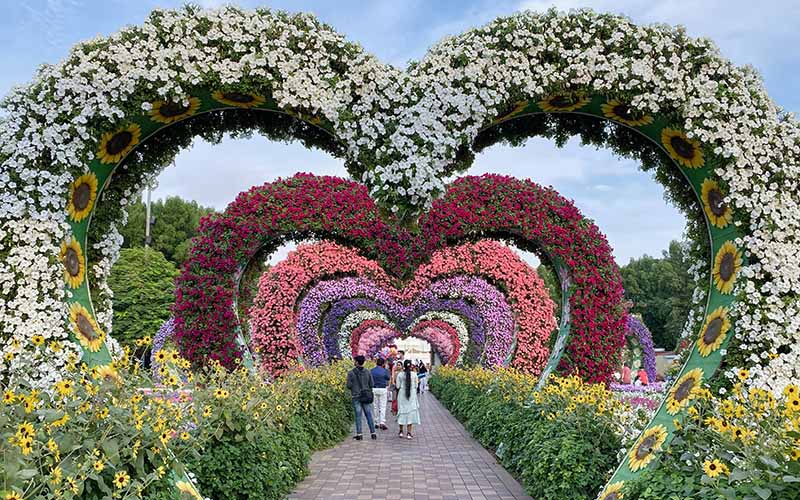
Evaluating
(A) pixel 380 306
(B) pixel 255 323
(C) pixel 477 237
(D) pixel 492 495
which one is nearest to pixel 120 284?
(A) pixel 380 306

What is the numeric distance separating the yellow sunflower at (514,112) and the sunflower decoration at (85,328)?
3.21 m

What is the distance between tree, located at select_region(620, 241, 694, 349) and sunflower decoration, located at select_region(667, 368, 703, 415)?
140ft

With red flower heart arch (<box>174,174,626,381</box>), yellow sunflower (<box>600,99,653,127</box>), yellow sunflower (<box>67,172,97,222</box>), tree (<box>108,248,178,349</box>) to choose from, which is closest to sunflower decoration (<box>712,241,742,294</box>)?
yellow sunflower (<box>600,99,653,127</box>)

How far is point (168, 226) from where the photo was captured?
39.6 meters

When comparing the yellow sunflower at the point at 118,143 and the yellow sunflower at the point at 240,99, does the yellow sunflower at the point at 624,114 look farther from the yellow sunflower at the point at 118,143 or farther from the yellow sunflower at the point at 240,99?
the yellow sunflower at the point at 118,143

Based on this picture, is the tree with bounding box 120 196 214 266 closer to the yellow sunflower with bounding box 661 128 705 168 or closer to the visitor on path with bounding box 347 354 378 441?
the visitor on path with bounding box 347 354 378 441

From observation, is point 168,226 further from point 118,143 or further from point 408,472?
point 118,143

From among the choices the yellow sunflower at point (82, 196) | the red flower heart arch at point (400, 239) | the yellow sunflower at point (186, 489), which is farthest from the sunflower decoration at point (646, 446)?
the yellow sunflower at point (82, 196)

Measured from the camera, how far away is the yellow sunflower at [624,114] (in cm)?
502

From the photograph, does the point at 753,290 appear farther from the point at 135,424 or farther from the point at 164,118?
the point at 164,118

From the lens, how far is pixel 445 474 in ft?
25.9

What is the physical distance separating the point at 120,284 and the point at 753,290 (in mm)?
30654

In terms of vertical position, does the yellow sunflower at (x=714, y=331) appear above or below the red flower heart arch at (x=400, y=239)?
below

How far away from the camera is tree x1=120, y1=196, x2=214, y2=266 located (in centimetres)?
3831
